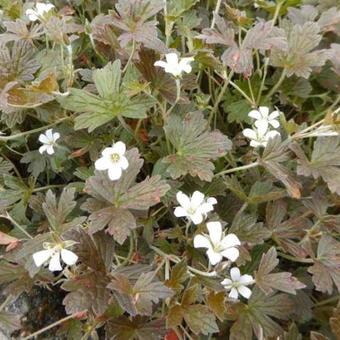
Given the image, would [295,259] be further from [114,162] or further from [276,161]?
[114,162]

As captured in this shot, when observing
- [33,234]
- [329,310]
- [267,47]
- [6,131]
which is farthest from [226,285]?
[6,131]

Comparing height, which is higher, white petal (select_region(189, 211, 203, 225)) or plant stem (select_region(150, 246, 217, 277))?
white petal (select_region(189, 211, 203, 225))

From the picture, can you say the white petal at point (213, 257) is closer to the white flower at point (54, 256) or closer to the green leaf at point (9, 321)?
the white flower at point (54, 256)

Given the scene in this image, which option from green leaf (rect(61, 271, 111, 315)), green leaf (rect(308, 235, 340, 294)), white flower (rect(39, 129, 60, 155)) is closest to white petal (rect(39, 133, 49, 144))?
white flower (rect(39, 129, 60, 155))

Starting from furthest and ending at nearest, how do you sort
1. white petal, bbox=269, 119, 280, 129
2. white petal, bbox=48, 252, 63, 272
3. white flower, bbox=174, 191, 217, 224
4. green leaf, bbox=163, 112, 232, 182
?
white petal, bbox=269, 119, 280, 129, green leaf, bbox=163, 112, 232, 182, white flower, bbox=174, 191, 217, 224, white petal, bbox=48, 252, 63, 272

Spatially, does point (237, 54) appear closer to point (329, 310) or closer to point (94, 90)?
point (94, 90)

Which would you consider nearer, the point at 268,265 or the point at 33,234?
the point at 268,265

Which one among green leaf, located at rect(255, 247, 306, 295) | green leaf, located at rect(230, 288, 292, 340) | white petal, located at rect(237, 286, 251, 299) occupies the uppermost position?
green leaf, located at rect(255, 247, 306, 295)

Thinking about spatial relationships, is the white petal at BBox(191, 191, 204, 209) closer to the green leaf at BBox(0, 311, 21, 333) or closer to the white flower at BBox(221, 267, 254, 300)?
the white flower at BBox(221, 267, 254, 300)
